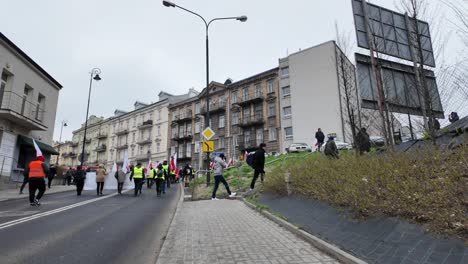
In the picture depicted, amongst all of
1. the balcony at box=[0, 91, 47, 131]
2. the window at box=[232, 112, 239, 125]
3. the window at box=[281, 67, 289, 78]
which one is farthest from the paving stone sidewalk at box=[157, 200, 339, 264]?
the window at box=[232, 112, 239, 125]

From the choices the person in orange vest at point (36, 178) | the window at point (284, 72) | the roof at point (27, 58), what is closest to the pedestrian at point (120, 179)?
the person in orange vest at point (36, 178)

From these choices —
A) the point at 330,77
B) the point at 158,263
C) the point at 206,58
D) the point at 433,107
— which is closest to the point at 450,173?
the point at 433,107

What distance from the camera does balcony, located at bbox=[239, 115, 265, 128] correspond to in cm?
4156

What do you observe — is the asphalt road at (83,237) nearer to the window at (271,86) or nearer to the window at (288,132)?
the window at (288,132)

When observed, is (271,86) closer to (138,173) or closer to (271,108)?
(271,108)

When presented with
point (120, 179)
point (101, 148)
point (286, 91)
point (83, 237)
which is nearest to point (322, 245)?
point (83, 237)

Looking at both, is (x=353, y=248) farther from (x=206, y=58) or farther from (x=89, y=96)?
(x=89, y=96)

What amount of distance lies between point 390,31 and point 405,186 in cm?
590

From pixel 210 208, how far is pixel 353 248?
554 centimetres

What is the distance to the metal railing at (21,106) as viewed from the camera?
1817 cm

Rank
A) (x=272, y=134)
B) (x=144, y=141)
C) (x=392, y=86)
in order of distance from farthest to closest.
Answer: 1. (x=144, y=141)
2. (x=272, y=134)
3. (x=392, y=86)

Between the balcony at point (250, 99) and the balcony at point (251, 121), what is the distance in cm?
224

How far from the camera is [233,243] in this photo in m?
4.95

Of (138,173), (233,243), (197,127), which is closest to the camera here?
(233,243)
